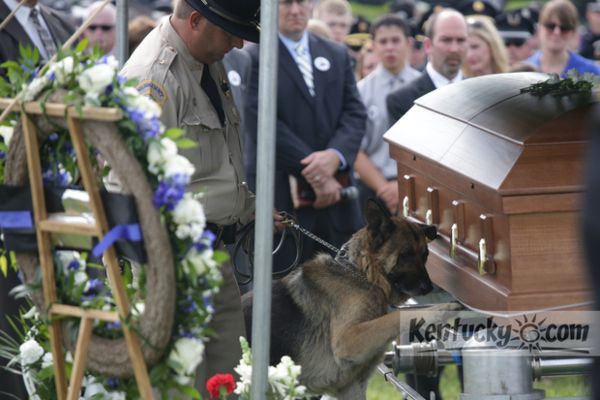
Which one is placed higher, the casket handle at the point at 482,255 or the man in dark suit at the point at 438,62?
the casket handle at the point at 482,255

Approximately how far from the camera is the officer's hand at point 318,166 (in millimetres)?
6832

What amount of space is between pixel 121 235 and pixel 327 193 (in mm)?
3937

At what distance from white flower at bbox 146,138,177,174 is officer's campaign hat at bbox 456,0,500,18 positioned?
1031 cm

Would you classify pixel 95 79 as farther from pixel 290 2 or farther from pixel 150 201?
pixel 290 2

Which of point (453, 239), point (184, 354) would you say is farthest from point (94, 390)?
point (453, 239)

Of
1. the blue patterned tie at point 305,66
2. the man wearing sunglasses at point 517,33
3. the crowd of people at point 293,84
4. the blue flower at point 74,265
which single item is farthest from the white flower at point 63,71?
the man wearing sunglasses at point 517,33

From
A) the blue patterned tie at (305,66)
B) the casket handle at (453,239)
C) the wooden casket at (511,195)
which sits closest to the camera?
the wooden casket at (511,195)

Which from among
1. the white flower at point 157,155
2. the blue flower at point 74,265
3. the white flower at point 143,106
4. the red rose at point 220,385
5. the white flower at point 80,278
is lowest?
the red rose at point 220,385

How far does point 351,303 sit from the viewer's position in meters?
→ 4.84

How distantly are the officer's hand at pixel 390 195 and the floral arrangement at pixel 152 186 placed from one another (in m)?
4.48

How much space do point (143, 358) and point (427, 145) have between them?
2.16m

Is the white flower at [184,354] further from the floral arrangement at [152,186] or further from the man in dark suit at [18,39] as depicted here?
the man in dark suit at [18,39]

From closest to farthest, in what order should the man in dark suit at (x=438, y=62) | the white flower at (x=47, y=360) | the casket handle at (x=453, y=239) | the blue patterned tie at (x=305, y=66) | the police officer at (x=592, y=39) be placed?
1. the white flower at (x=47, y=360)
2. the casket handle at (x=453, y=239)
3. the man in dark suit at (x=438, y=62)
4. the blue patterned tie at (x=305, y=66)
5. the police officer at (x=592, y=39)

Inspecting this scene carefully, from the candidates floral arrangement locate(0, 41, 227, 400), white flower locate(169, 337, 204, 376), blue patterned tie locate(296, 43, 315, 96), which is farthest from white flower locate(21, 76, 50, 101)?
blue patterned tie locate(296, 43, 315, 96)
